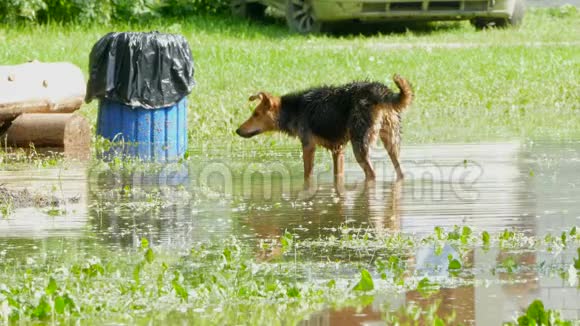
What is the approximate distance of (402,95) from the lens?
10.7 meters

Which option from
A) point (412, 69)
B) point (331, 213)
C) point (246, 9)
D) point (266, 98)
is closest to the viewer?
point (331, 213)

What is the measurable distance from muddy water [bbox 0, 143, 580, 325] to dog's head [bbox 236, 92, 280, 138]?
13.1 inches

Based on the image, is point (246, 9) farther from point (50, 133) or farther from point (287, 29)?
point (50, 133)

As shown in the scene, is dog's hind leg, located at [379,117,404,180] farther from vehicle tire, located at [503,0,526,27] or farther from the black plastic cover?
vehicle tire, located at [503,0,526,27]

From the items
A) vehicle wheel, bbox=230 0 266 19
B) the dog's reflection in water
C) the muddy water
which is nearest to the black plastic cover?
the muddy water

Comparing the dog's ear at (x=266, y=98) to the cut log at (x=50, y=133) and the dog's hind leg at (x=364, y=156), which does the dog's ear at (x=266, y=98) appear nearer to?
the dog's hind leg at (x=364, y=156)

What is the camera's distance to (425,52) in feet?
65.2

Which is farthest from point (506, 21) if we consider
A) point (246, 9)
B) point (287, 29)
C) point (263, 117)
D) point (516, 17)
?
point (263, 117)

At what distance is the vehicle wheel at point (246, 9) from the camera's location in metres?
27.1

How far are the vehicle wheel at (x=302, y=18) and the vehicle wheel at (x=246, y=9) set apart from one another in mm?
2373

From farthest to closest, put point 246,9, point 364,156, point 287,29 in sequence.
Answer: point 246,9
point 287,29
point 364,156

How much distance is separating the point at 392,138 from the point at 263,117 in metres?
1.26

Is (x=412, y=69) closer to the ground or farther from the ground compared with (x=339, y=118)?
farther from the ground

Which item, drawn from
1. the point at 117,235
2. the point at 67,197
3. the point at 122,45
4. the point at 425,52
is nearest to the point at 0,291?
the point at 117,235
